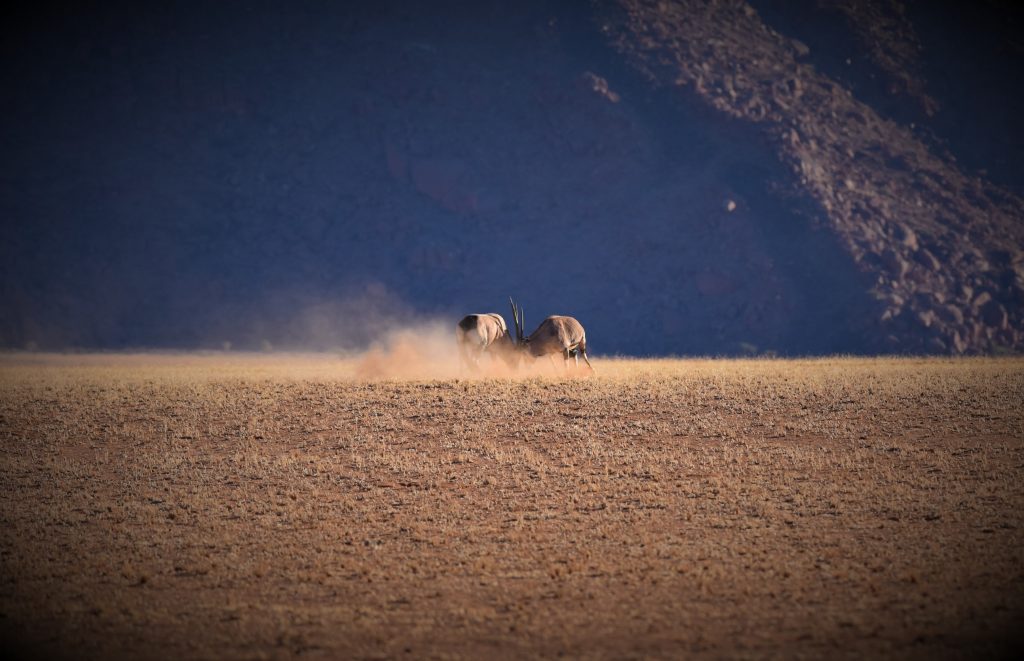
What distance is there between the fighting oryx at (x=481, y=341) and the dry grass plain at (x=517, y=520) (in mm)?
4047

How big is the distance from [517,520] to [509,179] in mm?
59022

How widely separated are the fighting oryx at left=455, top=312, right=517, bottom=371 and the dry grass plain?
13.3ft

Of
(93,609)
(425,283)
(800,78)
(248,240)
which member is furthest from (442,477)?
(800,78)

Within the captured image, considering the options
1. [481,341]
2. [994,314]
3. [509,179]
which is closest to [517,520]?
[481,341]

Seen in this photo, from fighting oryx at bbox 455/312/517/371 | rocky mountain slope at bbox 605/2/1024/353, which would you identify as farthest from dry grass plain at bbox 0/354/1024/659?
rocky mountain slope at bbox 605/2/1024/353

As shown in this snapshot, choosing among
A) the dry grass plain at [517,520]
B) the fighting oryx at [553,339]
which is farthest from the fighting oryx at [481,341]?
the dry grass plain at [517,520]

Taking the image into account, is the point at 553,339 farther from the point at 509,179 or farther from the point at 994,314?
the point at 509,179

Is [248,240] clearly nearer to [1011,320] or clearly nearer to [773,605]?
[1011,320]

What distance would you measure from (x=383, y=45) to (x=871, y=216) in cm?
4243

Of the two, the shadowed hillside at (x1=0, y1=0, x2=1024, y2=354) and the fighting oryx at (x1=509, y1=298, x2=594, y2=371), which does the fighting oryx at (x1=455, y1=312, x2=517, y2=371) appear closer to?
the fighting oryx at (x1=509, y1=298, x2=594, y2=371)

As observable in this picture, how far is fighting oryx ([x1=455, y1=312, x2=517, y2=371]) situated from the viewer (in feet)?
89.5

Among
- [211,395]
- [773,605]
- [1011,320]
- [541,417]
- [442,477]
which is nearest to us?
[773,605]

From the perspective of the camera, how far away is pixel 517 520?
13781 millimetres

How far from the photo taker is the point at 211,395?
23703mm
